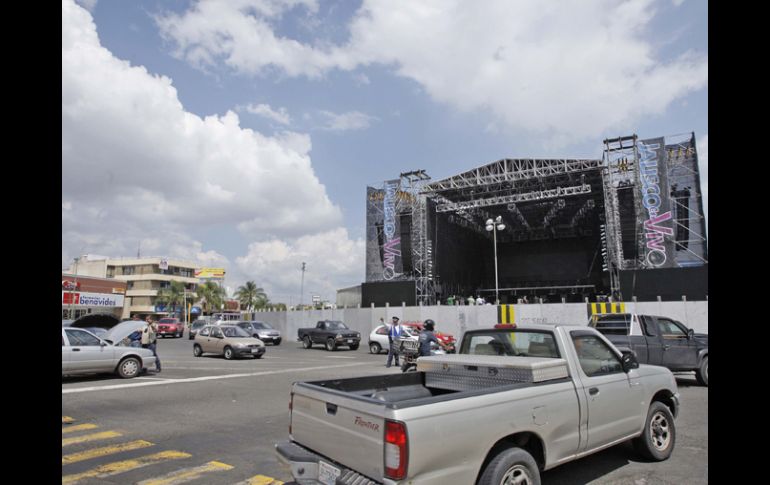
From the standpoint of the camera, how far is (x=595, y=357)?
16.8ft

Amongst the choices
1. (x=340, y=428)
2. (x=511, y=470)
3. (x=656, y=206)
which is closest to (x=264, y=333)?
(x=656, y=206)

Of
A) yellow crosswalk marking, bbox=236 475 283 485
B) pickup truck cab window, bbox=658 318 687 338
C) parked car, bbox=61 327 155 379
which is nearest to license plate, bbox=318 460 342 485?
yellow crosswalk marking, bbox=236 475 283 485

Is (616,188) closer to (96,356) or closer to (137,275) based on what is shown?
(96,356)

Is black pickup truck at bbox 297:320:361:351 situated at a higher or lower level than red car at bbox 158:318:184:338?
higher

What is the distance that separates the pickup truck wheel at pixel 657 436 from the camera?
5372 millimetres

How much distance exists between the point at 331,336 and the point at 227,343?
6.61m

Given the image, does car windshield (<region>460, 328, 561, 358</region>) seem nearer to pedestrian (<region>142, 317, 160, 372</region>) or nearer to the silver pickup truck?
the silver pickup truck

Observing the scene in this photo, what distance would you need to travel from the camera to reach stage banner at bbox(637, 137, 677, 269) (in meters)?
26.0

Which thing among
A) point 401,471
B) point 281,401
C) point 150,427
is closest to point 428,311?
point 281,401

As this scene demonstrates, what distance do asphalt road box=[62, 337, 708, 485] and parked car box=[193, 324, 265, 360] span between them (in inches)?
279

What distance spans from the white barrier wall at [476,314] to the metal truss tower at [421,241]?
3.69 meters
